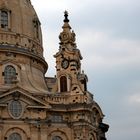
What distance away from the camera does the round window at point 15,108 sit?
56.7m

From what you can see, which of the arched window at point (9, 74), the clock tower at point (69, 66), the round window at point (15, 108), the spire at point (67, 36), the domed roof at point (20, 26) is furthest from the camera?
the spire at point (67, 36)

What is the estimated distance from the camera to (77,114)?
196ft

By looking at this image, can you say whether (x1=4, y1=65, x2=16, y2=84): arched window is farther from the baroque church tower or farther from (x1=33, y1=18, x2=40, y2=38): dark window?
(x1=33, y1=18, x2=40, y2=38): dark window

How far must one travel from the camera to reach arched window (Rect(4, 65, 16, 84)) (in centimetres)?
6056

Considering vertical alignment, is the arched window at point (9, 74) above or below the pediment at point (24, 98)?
above

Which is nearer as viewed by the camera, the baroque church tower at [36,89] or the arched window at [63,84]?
the baroque church tower at [36,89]

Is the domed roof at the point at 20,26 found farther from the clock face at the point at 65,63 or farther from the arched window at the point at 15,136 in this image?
the arched window at the point at 15,136

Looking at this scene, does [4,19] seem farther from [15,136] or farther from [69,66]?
[15,136]

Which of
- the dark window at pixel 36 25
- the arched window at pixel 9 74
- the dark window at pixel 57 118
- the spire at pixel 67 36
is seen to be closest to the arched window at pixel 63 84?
the dark window at pixel 57 118

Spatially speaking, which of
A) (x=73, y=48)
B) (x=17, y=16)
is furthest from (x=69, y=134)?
(x=17, y=16)

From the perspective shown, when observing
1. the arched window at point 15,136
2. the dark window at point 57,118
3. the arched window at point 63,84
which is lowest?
the arched window at point 15,136

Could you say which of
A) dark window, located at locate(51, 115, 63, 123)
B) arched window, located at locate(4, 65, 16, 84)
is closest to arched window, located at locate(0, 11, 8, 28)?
arched window, located at locate(4, 65, 16, 84)

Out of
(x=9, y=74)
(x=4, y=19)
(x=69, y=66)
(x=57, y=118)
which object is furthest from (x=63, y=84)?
(x=4, y=19)

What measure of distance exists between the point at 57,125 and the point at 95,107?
603 cm
